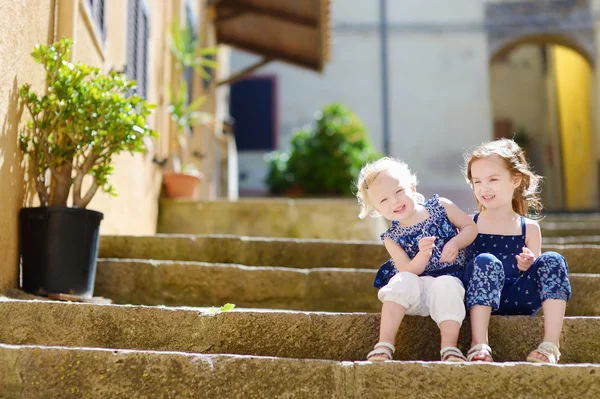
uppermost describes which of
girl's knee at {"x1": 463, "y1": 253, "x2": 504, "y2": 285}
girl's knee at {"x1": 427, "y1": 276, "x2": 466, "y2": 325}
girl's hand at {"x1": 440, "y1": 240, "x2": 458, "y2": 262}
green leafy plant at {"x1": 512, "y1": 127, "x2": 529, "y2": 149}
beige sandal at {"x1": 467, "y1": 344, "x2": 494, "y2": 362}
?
green leafy plant at {"x1": 512, "y1": 127, "x2": 529, "y2": 149}

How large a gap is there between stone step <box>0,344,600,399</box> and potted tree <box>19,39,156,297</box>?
1033 mm

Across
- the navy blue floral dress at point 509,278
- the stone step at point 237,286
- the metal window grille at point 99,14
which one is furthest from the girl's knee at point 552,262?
the metal window grille at point 99,14

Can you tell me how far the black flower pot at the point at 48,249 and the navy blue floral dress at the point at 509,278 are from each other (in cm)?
164

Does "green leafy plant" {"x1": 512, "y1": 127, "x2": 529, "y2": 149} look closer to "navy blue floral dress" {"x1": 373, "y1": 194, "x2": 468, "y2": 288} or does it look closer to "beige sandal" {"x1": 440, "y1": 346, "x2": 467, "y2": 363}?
"navy blue floral dress" {"x1": 373, "y1": 194, "x2": 468, "y2": 288}

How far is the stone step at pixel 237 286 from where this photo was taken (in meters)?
3.71

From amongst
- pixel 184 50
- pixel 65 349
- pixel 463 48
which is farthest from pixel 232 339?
Answer: pixel 463 48

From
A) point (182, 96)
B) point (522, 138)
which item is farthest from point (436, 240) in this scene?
point (522, 138)

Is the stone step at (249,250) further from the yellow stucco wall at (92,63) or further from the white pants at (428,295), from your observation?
the white pants at (428,295)

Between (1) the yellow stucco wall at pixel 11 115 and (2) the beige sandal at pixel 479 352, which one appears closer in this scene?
(2) the beige sandal at pixel 479 352

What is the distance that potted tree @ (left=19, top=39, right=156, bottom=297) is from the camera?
3.35 meters

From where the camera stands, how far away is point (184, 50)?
7555mm

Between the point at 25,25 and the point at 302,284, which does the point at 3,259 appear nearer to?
the point at 25,25

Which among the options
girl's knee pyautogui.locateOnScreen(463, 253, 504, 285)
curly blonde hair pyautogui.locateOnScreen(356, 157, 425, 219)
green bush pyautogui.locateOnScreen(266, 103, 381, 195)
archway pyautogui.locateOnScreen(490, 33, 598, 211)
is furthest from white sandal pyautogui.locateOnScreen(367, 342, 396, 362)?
archway pyautogui.locateOnScreen(490, 33, 598, 211)

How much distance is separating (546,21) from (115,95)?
1259 centimetres
